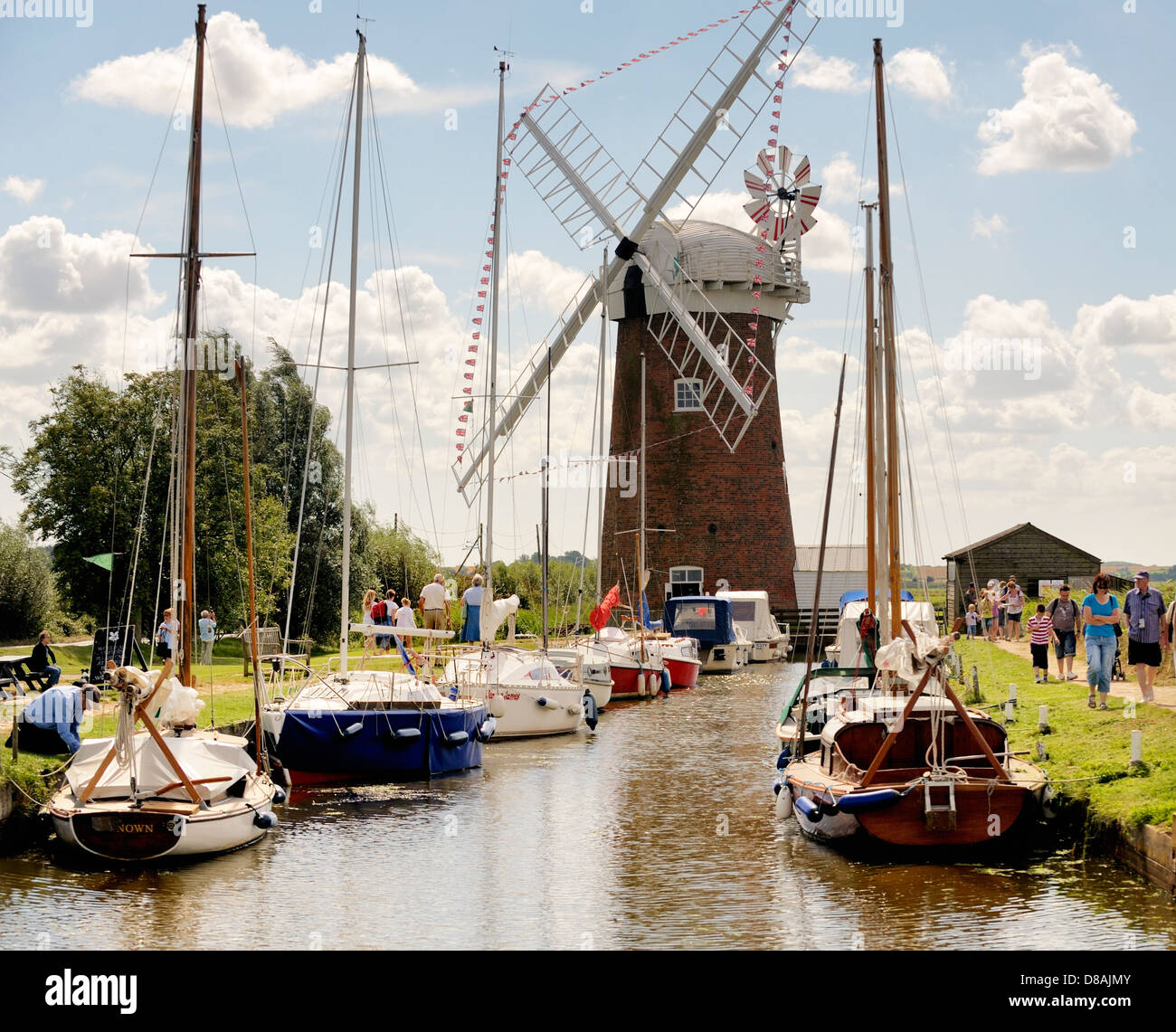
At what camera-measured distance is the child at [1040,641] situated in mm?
24422

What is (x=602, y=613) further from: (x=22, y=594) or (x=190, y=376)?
(x=22, y=594)

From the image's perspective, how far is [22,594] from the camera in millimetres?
48062

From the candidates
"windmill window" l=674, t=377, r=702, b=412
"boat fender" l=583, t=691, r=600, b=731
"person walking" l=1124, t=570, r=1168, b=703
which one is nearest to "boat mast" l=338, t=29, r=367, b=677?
"boat fender" l=583, t=691, r=600, b=731

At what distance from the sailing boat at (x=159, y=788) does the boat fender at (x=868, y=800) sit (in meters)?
7.08

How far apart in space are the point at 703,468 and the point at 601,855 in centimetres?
3522

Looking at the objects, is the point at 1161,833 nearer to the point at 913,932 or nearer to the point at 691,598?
the point at 913,932

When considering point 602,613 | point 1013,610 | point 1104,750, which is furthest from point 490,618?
point 1013,610

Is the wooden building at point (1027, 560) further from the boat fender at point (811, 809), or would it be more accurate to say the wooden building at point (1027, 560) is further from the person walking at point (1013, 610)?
the boat fender at point (811, 809)

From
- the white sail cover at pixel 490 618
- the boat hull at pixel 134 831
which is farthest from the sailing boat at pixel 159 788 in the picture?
the white sail cover at pixel 490 618

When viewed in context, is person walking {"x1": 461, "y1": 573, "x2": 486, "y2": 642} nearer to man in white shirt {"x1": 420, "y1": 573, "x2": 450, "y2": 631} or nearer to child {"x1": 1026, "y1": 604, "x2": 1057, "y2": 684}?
man in white shirt {"x1": 420, "y1": 573, "x2": 450, "y2": 631}

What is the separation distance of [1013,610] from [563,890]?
25.7 metres

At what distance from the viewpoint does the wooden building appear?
164 ft

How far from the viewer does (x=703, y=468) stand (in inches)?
2007
